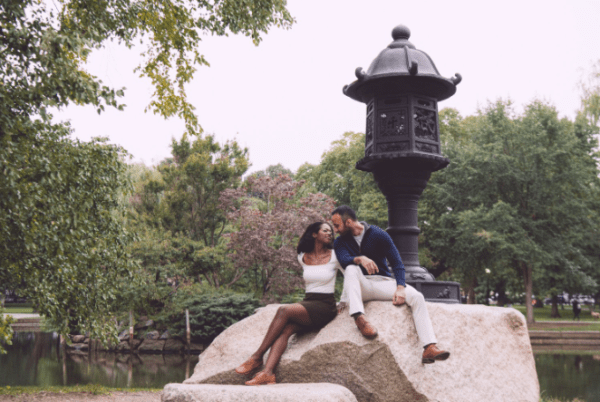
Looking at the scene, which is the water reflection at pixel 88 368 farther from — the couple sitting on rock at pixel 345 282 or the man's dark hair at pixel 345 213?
the man's dark hair at pixel 345 213

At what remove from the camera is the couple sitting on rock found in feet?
16.5

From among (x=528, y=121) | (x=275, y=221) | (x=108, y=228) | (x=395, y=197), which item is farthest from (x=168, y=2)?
(x=528, y=121)

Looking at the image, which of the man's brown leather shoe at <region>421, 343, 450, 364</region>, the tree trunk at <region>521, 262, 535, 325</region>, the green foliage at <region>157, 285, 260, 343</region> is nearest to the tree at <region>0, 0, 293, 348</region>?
the man's brown leather shoe at <region>421, 343, 450, 364</region>

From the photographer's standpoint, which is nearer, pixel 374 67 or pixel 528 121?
pixel 374 67

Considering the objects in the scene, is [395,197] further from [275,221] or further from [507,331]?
[275,221]

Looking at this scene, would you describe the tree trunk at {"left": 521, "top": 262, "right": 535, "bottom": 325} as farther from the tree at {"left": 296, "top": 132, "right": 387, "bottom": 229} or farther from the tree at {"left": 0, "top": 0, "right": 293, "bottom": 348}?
the tree at {"left": 0, "top": 0, "right": 293, "bottom": 348}

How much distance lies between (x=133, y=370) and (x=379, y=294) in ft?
45.3

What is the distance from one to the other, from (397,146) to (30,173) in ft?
13.8

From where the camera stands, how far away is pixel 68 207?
6770 millimetres

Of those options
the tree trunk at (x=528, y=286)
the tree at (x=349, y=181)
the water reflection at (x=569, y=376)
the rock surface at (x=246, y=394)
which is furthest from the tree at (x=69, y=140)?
the tree trunk at (x=528, y=286)

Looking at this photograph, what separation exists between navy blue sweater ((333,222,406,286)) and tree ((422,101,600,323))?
1813cm

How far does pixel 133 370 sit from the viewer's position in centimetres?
1695

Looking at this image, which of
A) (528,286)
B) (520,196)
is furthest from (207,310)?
(528,286)

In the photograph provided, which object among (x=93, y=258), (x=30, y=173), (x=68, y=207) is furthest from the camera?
(x=93, y=258)
